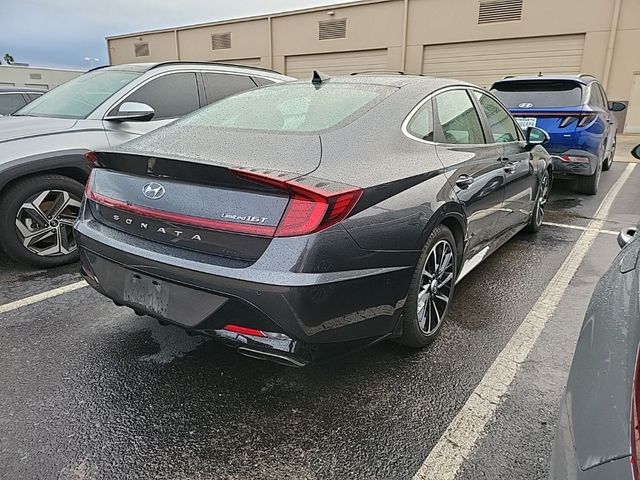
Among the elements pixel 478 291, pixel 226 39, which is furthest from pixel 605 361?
pixel 226 39

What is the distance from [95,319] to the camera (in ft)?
10.4

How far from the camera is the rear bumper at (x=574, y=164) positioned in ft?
21.4

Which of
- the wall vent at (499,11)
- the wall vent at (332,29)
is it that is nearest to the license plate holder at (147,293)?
the wall vent at (499,11)

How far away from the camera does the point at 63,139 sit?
390cm

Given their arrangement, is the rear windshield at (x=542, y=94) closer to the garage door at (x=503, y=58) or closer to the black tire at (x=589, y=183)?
the black tire at (x=589, y=183)

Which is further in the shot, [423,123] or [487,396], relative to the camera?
[423,123]

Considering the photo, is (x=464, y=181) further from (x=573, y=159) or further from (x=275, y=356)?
(x=573, y=159)

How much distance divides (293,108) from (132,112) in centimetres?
192

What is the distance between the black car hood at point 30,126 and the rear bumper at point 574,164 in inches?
237

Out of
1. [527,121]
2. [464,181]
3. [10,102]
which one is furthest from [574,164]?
[10,102]

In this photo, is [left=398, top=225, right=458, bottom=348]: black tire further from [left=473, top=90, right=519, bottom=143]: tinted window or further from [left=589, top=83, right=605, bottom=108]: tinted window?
[left=589, top=83, right=605, bottom=108]: tinted window

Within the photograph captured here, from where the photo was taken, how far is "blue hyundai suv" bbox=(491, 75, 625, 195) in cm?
641

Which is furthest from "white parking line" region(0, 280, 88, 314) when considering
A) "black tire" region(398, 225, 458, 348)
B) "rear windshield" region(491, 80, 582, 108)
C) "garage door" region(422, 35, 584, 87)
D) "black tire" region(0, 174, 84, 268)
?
"garage door" region(422, 35, 584, 87)

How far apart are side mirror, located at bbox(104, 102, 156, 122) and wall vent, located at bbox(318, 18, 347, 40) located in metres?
19.4
